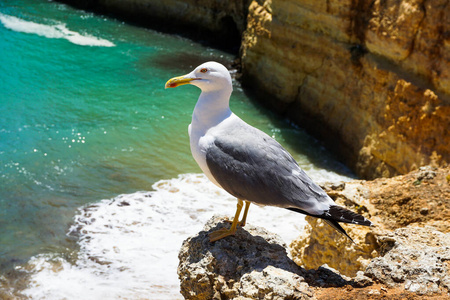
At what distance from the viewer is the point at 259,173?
373 cm

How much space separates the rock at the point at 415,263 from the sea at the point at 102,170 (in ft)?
9.64

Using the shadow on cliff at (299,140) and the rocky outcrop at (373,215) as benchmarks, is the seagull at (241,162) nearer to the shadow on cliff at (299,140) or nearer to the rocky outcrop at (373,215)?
the rocky outcrop at (373,215)

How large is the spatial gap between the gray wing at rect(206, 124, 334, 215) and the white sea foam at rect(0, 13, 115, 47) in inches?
557

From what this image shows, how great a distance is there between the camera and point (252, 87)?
1397 cm

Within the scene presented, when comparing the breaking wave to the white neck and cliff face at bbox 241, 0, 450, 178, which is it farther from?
cliff face at bbox 241, 0, 450, 178

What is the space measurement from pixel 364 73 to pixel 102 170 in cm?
533

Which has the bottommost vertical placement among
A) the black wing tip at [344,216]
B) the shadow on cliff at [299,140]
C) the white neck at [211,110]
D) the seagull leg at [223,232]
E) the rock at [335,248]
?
Answer: the shadow on cliff at [299,140]

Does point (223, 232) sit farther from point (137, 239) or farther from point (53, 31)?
point (53, 31)

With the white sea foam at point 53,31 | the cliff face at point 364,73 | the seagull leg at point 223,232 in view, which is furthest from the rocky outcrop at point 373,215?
the white sea foam at point 53,31

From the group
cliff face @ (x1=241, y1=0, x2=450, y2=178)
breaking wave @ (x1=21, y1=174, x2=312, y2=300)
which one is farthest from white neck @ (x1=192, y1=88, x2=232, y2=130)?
cliff face @ (x1=241, y1=0, x2=450, y2=178)

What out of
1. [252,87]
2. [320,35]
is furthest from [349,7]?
[252,87]

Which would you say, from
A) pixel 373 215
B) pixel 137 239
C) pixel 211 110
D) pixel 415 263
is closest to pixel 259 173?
pixel 211 110

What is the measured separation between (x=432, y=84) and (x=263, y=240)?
5681 millimetres

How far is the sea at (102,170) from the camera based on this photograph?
20.8 ft
